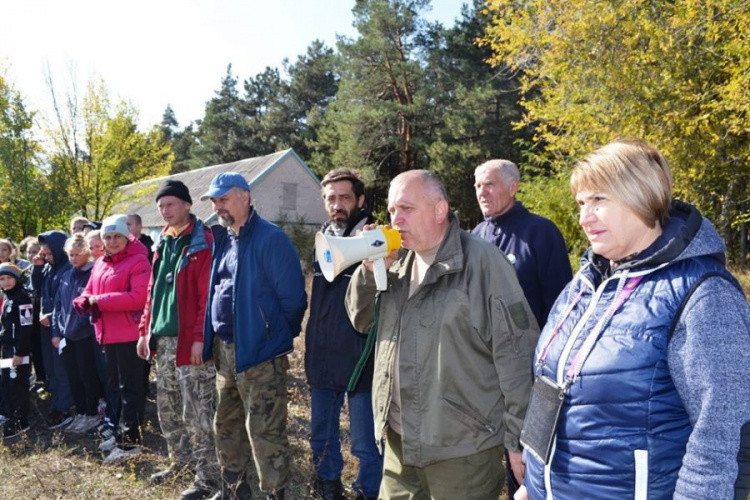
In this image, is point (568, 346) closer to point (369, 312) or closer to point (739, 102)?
point (369, 312)

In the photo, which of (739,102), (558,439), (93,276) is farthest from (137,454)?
(739,102)

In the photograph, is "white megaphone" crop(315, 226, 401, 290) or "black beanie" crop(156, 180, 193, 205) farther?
"black beanie" crop(156, 180, 193, 205)

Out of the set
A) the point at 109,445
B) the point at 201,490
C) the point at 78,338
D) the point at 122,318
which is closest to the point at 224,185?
the point at 122,318

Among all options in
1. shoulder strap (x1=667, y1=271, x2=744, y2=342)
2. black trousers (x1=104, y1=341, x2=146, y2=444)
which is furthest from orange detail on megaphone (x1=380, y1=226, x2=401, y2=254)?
black trousers (x1=104, y1=341, x2=146, y2=444)

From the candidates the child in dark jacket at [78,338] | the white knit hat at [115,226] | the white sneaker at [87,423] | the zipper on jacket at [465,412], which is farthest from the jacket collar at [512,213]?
the white sneaker at [87,423]

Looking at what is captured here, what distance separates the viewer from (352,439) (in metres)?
3.92

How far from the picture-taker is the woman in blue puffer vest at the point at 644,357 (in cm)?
145

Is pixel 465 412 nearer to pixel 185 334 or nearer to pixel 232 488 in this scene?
pixel 232 488

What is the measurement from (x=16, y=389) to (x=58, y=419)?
585mm

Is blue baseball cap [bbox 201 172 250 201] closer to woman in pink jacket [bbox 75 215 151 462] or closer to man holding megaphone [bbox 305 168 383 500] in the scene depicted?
man holding megaphone [bbox 305 168 383 500]

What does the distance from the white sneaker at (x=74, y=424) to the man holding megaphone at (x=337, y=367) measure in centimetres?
319

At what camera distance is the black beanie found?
170 inches

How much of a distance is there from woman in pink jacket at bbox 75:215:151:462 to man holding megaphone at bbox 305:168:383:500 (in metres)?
1.93

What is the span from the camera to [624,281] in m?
1.74
